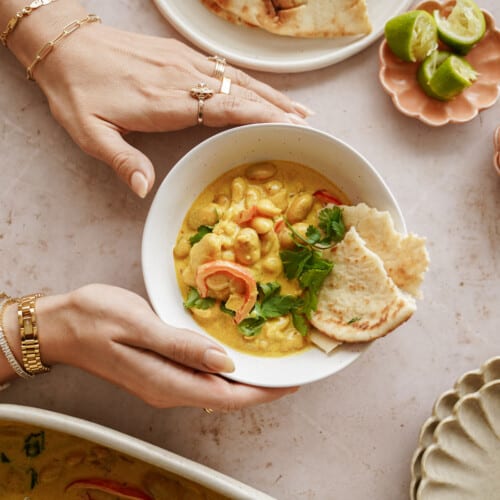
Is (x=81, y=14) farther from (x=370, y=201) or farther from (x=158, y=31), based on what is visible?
(x=370, y=201)

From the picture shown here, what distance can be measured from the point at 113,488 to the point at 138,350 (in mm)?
614

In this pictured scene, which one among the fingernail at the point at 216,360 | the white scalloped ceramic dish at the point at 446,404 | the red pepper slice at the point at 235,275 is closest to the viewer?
the fingernail at the point at 216,360

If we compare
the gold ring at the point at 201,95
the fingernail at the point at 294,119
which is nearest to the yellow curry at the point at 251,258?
the fingernail at the point at 294,119

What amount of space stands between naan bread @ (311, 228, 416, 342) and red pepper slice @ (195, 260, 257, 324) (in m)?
0.22

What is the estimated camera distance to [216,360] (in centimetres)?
179

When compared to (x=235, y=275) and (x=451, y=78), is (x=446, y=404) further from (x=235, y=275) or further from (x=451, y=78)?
(x=451, y=78)

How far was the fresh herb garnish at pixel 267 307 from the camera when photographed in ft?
6.46

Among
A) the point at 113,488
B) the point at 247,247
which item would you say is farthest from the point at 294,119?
the point at 113,488

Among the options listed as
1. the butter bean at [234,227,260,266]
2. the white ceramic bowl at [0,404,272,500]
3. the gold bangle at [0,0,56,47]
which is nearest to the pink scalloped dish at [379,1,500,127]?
the butter bean at [234,227,260,266]

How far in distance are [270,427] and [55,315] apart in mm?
879

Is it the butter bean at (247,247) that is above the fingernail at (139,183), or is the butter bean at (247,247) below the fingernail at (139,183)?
below

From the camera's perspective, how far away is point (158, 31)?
2271mm

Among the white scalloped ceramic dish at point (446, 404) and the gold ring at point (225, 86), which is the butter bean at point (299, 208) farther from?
the white scalloped ceramic dish at point (446, 404)

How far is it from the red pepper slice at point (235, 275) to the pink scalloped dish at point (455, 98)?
88 centimetres
